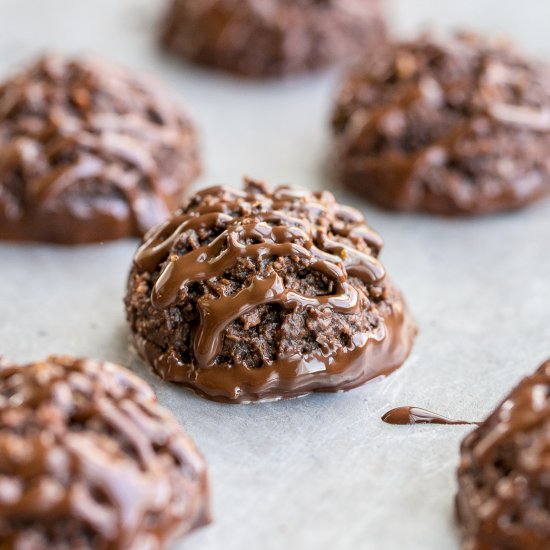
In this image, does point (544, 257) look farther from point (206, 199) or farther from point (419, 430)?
point (206, 199)

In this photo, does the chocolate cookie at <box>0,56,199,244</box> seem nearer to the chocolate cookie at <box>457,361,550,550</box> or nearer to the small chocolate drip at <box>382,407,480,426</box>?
the small chocolate drip at <box>382,407,480,426</box>

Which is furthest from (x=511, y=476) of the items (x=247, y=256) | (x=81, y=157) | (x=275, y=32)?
(x=275, y=32)

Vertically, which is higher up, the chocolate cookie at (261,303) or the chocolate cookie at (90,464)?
the chocolate cookie at (261,303)

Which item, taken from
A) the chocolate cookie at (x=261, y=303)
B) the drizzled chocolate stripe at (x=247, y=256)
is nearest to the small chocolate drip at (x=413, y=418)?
the chocolate cookie at (x=261, y=303)

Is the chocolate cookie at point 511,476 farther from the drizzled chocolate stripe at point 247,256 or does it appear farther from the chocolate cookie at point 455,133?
the chocolate cookie at point 455,133

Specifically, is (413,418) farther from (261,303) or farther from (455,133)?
(455,133)

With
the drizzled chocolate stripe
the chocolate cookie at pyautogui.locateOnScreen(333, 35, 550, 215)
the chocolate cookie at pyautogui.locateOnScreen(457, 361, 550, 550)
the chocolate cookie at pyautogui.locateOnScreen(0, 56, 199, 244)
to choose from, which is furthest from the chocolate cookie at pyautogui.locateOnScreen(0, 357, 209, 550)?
the chocolate cookie at pyautogui.locateOnScreen(333, 35, 550, 215)
